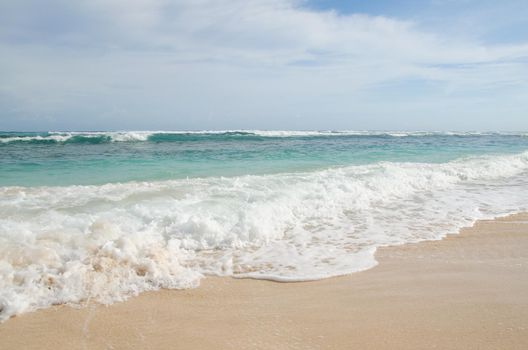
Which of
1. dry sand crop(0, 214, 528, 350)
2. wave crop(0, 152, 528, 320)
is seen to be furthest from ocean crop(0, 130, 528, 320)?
dry sand crop(0, 214, 528, 350)

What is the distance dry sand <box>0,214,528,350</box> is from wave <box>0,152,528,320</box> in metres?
0.27

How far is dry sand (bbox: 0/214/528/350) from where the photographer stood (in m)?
2.71

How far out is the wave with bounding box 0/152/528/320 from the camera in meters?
3.64

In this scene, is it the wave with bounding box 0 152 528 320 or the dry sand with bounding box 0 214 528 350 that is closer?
the dry sand with bounding box 0 214 528 350

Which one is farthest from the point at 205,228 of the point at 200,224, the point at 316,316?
the point at 316,316

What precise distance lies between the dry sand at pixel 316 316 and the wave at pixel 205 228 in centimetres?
27

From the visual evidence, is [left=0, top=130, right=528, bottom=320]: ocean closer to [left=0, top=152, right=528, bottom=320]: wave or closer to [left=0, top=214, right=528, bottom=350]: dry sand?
[left=0, top=152, right=528, bottom=320]: wave

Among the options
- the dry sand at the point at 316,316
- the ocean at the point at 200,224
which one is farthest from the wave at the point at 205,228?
the dry sand at the point at 316,316

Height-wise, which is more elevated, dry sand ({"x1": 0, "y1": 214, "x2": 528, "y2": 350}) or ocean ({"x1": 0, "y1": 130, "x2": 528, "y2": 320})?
ocean ({"x1": 0, "y1": 130, "x2": 528, "y2": 320})

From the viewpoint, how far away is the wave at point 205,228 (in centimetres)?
364

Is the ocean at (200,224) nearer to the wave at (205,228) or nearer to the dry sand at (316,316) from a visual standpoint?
the wave at (205,228)

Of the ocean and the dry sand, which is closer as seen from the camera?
the dry sand

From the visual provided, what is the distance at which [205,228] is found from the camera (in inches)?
202

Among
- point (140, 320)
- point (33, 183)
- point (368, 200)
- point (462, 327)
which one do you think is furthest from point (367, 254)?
point (33, 183)
